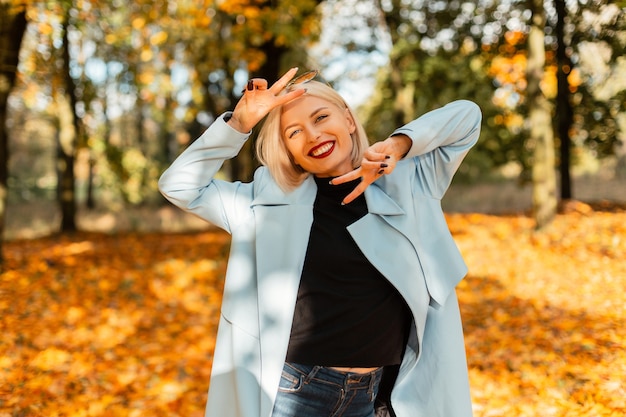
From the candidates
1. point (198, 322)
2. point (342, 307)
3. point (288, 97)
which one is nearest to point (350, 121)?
point (288, 97)

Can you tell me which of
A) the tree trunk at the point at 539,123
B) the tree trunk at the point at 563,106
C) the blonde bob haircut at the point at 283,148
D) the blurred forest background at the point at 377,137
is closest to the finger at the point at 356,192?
the blonde bob haircut at the point at 283,148

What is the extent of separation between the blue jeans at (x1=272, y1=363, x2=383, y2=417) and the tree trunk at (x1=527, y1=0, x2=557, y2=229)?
942 centimetres

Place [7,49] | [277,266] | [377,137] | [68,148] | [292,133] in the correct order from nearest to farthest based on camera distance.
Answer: [277,266] → [292,133] → [7,49] → [68,148] → [377,137]

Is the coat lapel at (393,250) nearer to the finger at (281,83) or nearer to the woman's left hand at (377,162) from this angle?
the woman's left hand at (377,162)

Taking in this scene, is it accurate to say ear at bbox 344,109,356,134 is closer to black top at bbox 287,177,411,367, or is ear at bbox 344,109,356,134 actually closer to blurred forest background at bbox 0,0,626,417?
black top at bbox 287,177,411,367

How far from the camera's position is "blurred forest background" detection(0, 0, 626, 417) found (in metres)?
5.20

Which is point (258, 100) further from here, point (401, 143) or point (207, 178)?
point (401, 143)

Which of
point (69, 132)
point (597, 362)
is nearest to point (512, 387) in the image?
point (597, 362)

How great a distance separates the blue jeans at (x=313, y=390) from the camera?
1992 mm

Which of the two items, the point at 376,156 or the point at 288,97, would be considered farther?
the point at 288,97

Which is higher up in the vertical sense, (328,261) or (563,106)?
(563,106)

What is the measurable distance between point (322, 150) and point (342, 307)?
0.54 meters

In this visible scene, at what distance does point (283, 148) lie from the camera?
2172mm

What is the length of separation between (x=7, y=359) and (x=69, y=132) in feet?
28.1
